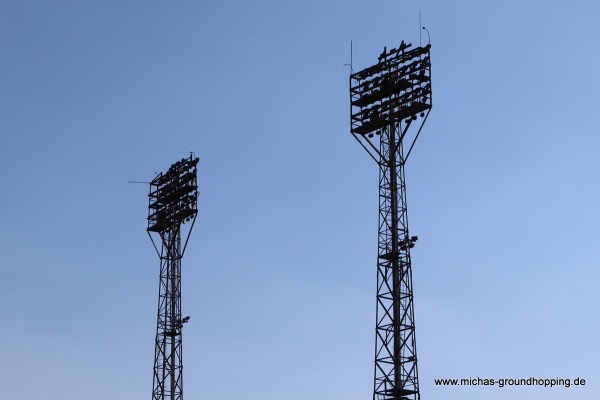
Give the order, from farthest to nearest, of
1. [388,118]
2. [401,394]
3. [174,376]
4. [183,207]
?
[183,207]
[174,376]
[388,118]
[401,394]

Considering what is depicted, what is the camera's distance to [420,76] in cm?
10700

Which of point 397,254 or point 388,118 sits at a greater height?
point 388,118

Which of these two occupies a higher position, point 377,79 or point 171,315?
point 377,79

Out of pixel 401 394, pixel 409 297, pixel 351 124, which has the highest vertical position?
pixel 351 124

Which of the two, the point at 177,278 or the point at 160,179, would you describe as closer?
the point at 177,278

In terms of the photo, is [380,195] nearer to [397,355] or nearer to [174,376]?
[397,355]

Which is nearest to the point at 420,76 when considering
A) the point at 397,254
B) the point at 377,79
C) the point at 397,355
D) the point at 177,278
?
the point at 377,79

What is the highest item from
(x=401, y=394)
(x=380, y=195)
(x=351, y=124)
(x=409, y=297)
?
(x=351, y=124)

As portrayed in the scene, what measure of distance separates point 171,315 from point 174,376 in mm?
5579

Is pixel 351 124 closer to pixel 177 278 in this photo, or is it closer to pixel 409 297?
pixel 409 297

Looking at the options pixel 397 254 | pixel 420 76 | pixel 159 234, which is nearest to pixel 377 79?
pixel 420 76

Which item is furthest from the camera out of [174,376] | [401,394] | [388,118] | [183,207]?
[183,207]

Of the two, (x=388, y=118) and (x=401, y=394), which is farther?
(x=388, y=118)

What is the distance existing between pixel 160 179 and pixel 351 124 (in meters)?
30.5
